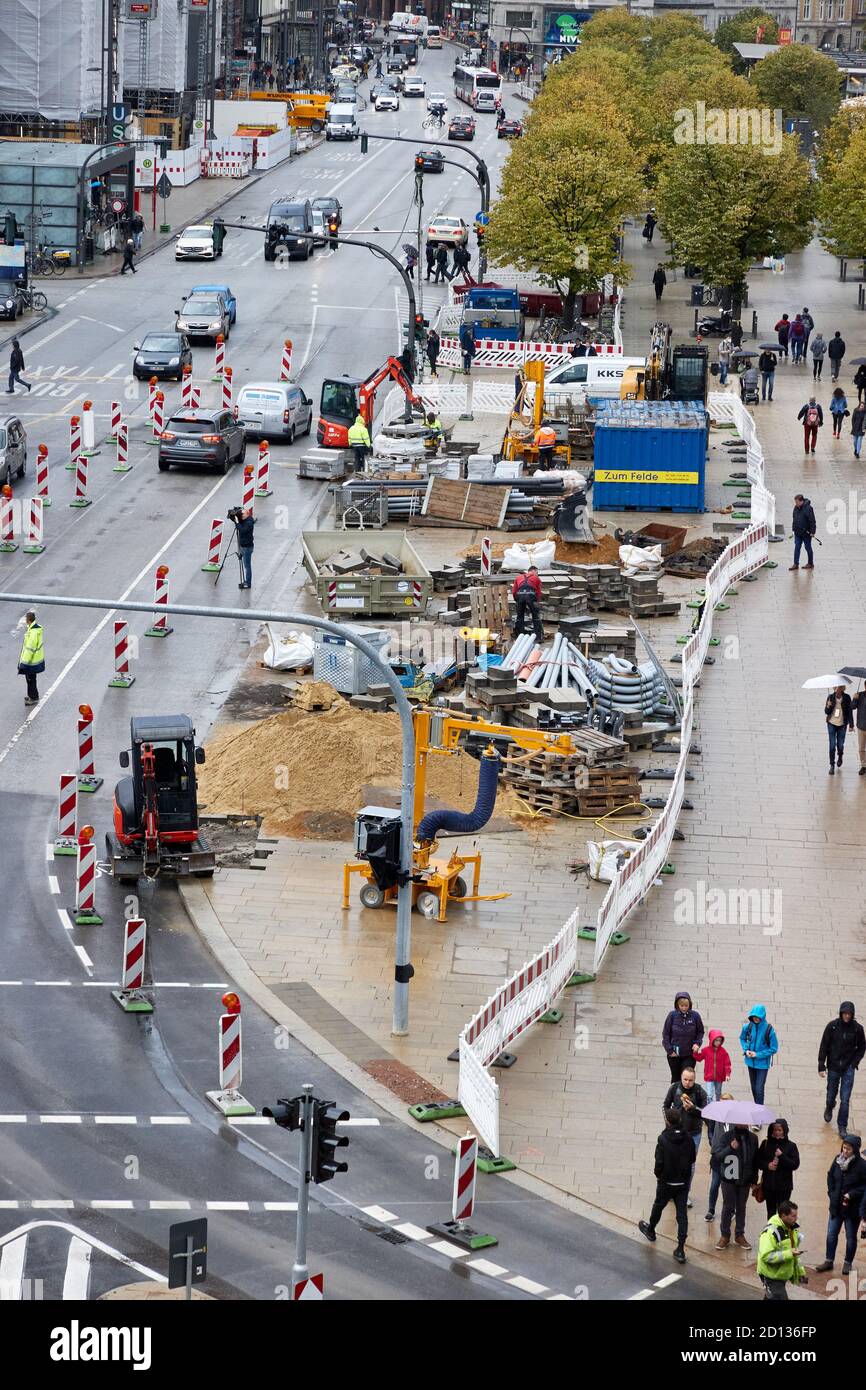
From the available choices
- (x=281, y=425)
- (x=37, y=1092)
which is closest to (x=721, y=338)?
(x=281, y=425)

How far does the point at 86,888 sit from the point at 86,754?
13.4 feet

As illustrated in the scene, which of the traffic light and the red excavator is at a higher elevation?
the red excavator

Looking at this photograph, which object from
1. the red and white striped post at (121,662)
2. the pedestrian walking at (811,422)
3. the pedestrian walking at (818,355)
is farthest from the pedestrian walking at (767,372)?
the red and white striped post at (121,662)

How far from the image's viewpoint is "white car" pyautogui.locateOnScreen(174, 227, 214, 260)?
87500mm

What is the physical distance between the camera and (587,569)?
146 ft

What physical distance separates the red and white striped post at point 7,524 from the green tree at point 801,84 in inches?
3250

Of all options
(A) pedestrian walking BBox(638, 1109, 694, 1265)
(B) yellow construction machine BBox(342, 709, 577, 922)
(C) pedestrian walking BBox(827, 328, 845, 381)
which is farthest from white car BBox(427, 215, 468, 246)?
(A) pedestrian walking BBox(638, 1109, 694, 1265)

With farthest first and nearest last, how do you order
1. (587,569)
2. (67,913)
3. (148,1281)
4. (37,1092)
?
1. (587,569)
2. (67,913)
3. (37,1092)
4. (148,1281)

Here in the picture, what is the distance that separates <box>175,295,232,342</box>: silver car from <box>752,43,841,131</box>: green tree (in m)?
58.3

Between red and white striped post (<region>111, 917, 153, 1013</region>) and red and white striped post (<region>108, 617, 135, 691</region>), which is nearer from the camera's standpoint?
red and white striped post (<region>111, 917, 153, 1013</region>)

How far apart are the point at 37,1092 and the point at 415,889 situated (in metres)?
7.13

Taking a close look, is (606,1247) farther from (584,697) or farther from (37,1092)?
(584,697)

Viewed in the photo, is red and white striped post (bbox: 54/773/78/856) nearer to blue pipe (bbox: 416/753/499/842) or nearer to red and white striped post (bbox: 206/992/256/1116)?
blue pipe (bbox: 416/753/499/842)

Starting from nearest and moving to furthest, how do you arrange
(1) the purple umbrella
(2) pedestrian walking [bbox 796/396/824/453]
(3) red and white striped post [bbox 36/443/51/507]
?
1. (1) the purple umbrella
2. (3) red and white striped post [bbox 36/443/51/507]
3. (2) pedestrian walking [bbox 796/396/824/453]
